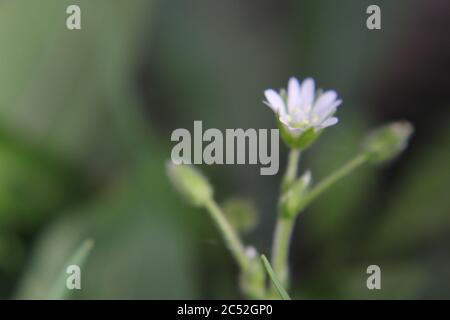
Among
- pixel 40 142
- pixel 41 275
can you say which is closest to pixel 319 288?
pixel 41 275

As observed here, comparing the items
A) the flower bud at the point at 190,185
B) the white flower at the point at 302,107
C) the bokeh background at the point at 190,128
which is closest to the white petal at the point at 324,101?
the white flower at the point at 302,107

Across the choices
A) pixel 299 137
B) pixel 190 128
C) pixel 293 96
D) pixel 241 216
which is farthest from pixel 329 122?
pixel 190 128

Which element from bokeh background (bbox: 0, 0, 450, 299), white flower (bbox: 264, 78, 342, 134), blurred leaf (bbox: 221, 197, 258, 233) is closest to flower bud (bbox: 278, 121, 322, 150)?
white flower (bbox: 264, 78, 342, 134)

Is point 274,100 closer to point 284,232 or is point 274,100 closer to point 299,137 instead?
point 299,137

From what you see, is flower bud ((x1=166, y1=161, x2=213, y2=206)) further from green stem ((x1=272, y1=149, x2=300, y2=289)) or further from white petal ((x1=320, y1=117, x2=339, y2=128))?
white petal ((x1=320, y1=117, x2=339, y2=128))

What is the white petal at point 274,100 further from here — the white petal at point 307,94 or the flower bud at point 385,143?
the flower bud at point 385,143
